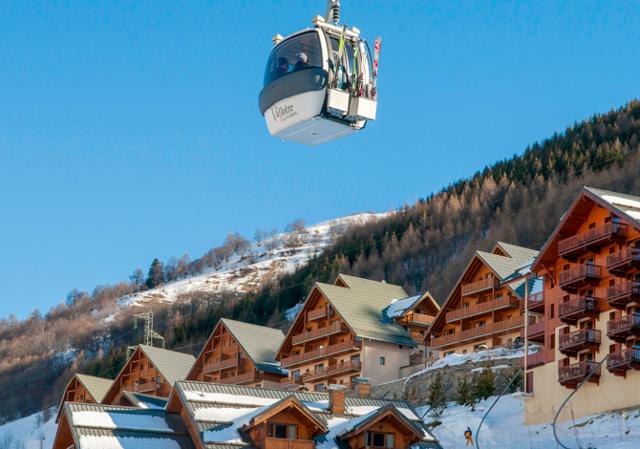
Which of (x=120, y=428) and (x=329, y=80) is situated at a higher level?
(x=329, y=80)

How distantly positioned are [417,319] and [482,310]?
9.45 metres

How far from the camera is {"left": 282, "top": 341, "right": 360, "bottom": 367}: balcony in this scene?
281 ft

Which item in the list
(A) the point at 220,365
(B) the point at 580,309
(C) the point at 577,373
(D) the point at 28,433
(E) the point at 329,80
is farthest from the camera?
(D) the point at 28,433

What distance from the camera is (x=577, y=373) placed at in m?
61.2

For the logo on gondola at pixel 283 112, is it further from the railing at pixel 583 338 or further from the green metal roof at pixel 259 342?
the green metal roof at pixel 259 342

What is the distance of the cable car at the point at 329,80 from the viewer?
48062 millimetres

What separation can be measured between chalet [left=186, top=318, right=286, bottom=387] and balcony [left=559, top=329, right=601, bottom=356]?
107ft

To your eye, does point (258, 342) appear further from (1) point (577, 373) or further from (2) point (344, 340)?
(1) point (577, 373)

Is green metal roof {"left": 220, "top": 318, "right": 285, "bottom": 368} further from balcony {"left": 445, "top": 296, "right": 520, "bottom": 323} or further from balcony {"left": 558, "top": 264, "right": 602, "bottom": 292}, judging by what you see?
balcony {"left": 558, "top": 264, "right": 602, "bottom": 292}

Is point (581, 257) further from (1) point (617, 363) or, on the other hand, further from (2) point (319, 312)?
(2) point (319, 312)

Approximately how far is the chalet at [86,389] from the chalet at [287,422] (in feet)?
148

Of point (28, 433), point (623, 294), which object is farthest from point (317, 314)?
Answer: point (28, 433)

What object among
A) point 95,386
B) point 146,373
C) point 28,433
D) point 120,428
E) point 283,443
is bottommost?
point 283,443

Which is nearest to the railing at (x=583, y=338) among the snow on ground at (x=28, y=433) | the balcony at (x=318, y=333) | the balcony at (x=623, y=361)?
the balcony at (x=623, y=361)
